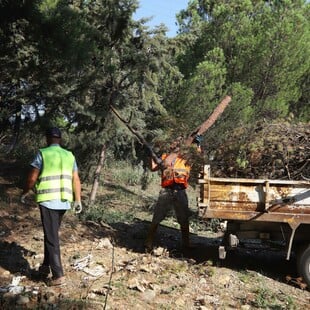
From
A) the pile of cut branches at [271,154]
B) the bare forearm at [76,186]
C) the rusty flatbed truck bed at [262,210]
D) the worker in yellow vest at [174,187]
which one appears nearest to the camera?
the bare forearm at [76,186]

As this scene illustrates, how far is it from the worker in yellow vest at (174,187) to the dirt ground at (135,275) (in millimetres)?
416

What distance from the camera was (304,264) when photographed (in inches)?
237

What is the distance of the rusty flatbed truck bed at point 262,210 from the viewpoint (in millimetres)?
6117

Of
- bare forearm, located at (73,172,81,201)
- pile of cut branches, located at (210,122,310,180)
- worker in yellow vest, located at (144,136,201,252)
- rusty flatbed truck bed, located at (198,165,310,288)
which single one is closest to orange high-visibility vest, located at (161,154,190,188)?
worker in yellow vest, located at (144,136,201,252)

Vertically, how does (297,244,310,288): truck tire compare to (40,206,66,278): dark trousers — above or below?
below

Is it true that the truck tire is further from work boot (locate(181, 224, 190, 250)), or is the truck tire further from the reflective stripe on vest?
the reflective stripe on vest

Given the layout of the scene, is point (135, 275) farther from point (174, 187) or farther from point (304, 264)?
point (304, 264)

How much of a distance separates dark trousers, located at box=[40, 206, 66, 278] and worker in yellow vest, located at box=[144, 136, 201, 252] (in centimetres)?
230

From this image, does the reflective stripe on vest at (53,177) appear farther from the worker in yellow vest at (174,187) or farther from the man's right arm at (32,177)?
the worker in yellow vest at (174,187)

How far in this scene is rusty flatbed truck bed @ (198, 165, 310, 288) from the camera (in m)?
6.12

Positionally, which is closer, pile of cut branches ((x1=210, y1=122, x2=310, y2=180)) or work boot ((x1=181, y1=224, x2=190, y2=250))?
pile of cut branches ((x1=210, y1=122, x2=310, y2=180))

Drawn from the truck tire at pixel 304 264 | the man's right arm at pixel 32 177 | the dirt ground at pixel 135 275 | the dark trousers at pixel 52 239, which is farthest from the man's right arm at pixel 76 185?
the truck tire at pixel 304 264

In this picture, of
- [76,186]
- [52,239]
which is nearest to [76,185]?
[76,186]

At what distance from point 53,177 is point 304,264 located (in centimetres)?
335
